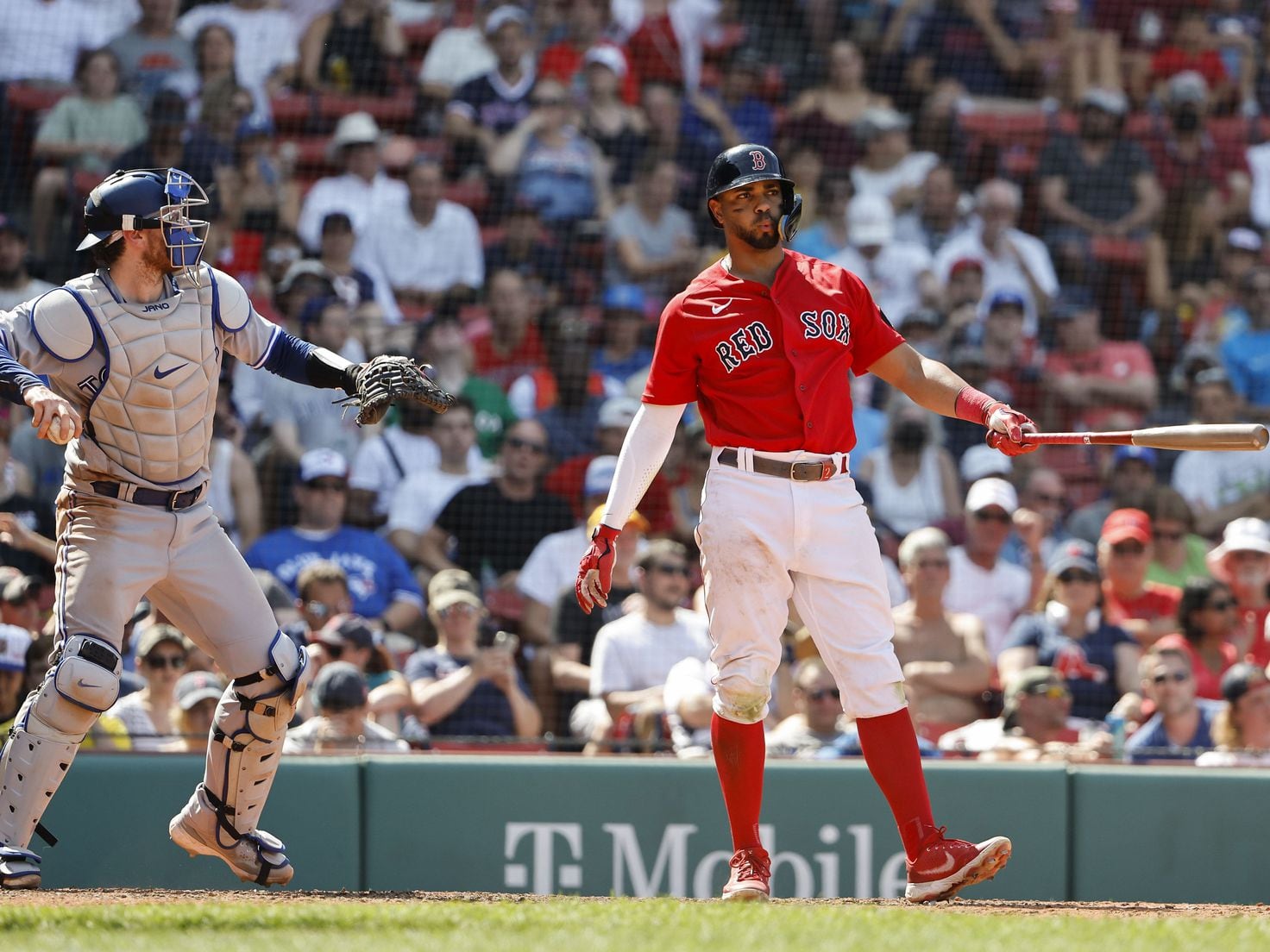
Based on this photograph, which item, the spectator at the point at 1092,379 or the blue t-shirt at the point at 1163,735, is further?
the spectator at the point at 1092,379

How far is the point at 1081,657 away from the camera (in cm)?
791

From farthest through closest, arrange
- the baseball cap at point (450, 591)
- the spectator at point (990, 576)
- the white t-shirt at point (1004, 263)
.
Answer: the white t-shirt at point (1004, 263) < the spectator at point (990, 576) < the baseball cap at point (450, 591)

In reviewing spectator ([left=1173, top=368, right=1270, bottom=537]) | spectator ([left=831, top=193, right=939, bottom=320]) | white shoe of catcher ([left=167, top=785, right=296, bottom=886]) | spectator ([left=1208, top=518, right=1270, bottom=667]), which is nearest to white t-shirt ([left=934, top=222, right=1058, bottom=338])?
spectator ([left=831, top=193, right=939, bottom=320])

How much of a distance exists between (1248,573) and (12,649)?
556cm

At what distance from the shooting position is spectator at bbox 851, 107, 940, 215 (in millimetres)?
11625

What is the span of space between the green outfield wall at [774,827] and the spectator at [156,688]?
3.11 ft

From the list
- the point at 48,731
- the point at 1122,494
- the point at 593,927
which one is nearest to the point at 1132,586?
the point at 1122,494

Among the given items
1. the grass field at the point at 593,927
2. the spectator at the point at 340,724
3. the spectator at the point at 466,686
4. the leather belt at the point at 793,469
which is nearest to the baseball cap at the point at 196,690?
the spectator at the point at 340,724

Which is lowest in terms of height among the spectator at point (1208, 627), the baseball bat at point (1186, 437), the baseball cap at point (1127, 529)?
the spectator at point (1208, 627)

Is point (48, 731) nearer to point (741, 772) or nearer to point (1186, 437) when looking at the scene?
point (741, 772)

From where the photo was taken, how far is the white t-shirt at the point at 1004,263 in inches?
440

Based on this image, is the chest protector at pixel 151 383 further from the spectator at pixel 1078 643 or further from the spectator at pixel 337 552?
the spectator at pixel 1078 643

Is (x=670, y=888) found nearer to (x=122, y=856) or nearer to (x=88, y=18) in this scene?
(x=122, y=856)

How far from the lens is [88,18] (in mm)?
11039
